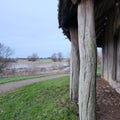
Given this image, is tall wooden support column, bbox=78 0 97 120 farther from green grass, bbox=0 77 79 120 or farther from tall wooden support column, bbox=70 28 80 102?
tall wooden support column, bbox=70 28 80 102

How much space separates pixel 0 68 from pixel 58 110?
68.2 feet

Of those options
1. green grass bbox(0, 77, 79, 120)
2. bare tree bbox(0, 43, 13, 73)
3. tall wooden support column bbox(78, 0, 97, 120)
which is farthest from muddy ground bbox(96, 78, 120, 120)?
bare tree bbox(0, 43, 13, 73)

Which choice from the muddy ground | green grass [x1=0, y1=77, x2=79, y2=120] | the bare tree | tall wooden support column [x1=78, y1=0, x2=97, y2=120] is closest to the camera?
tall wooden support column [x1=78, y1=0, x2=97, y2=120]

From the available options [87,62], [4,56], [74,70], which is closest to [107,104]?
[74,70]

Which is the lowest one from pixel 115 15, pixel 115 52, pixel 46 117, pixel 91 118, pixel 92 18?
pixel 46 117

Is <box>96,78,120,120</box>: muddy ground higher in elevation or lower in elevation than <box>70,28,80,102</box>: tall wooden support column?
lower

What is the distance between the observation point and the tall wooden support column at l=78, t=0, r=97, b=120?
407 centimetres

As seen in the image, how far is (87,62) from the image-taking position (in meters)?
4.07

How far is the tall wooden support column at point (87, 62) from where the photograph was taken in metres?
4.07

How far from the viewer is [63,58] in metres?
33.7

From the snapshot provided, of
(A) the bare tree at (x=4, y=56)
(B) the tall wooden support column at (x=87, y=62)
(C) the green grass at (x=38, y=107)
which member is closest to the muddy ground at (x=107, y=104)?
(C) the green grass at (x=38, y=107)

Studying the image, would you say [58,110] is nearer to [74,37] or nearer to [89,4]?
[74,37]

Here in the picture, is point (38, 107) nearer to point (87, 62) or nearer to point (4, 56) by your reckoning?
point (87, 62)

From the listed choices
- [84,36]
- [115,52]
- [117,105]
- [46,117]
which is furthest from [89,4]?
[115,52]
